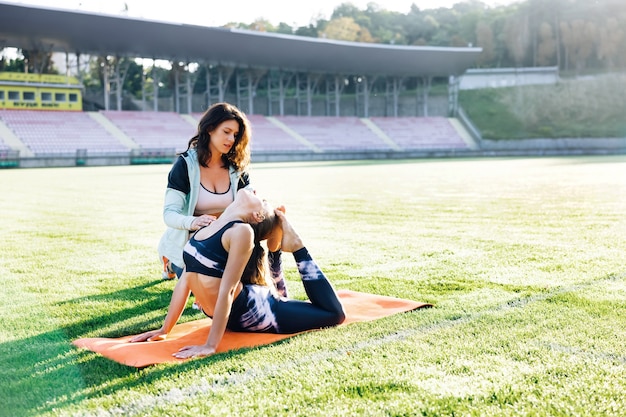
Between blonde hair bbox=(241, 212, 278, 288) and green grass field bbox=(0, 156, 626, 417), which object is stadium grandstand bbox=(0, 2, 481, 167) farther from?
blonde hair bbox=(241, 212, 278, 288)

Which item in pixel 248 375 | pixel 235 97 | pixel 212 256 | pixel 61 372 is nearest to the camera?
pixel 248 375

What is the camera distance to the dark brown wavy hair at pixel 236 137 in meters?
4.59

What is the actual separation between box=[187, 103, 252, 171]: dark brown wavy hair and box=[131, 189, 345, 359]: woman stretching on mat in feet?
2.59

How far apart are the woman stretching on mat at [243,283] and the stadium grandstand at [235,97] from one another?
34.9 metres

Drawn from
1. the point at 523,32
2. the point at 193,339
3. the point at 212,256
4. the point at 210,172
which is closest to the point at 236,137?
the point at 210,172

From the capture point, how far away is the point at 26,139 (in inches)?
1508

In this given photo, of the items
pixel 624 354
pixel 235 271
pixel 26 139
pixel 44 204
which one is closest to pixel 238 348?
pixel 235 271

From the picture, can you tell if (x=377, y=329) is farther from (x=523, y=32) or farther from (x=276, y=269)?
(x=523, y=32)

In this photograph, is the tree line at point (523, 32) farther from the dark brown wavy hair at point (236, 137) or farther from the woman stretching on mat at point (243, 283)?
the woman stretching on mat at point (243, 283)

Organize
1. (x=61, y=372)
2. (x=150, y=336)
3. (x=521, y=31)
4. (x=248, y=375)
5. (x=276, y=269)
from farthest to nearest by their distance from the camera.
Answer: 1. (x=521, y=31)
2. (x=276, y=269)
3. (x=150, y=336)
4. (x=61, y=372)
5. (x=248, y=375)

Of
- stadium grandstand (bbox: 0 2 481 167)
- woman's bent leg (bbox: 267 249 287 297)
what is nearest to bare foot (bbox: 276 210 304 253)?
woman's bent leg (bbox: 267 249 287 297)

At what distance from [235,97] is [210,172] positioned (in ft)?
174

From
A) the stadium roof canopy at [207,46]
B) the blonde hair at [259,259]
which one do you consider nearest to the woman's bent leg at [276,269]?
the blonde hair at [259,259]

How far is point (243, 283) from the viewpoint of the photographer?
4180mm
